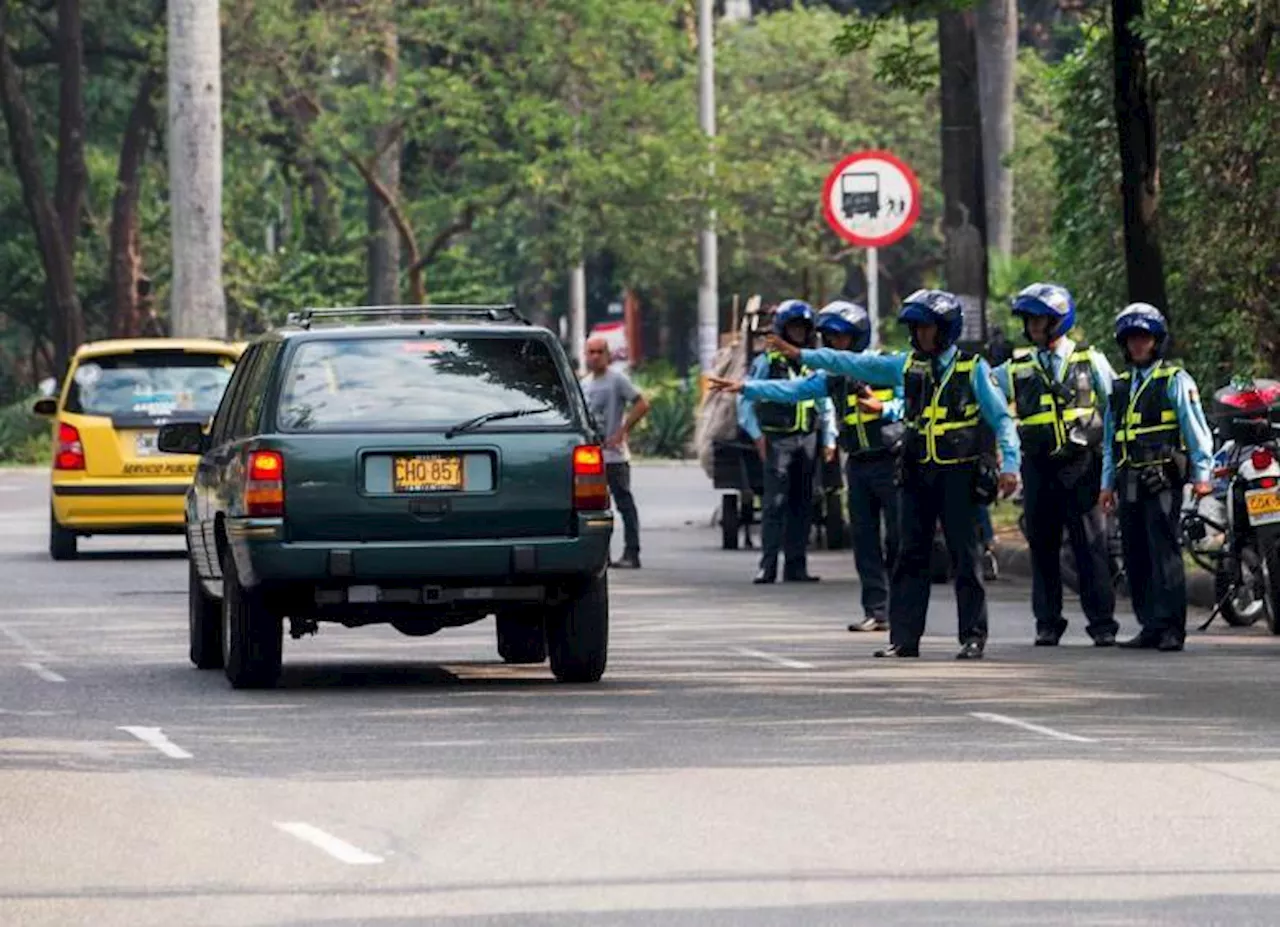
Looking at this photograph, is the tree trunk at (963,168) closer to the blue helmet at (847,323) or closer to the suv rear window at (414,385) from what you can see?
the blue helmet at (847,323)

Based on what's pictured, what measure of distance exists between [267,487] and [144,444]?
12.3m

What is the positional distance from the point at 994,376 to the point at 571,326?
154ft

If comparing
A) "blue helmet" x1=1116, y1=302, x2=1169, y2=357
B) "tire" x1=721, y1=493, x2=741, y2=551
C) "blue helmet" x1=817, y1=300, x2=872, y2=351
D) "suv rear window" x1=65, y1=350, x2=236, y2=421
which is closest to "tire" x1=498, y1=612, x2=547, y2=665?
"blue helmet" x1=817, y1=300, x2=872, y2=351

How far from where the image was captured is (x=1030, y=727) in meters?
15.1

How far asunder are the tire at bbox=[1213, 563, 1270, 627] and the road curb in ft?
5.89

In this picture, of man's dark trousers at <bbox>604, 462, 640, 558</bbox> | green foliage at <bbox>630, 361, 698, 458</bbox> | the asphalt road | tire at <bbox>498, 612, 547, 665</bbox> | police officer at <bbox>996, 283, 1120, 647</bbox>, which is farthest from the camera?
green foliage at <bbox>630, 361, 698, 458</bbox>

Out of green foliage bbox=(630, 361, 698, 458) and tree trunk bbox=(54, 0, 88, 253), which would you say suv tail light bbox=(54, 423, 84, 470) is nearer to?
green foliage bbox=(630, 361, 698, 458)

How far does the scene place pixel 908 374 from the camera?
18.8m

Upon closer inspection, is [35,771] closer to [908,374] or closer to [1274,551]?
[908,374]

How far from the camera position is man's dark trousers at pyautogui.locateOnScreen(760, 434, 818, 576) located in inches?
987

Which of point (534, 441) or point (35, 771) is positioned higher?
point (534, 441)

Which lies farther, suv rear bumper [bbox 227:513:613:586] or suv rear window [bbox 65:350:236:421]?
suv rear window [bbox 65:350:236:421]

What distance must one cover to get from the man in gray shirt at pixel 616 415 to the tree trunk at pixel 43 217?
27781 mm

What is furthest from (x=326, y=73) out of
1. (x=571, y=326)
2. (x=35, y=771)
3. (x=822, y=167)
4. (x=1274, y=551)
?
(x=35, y=771)
